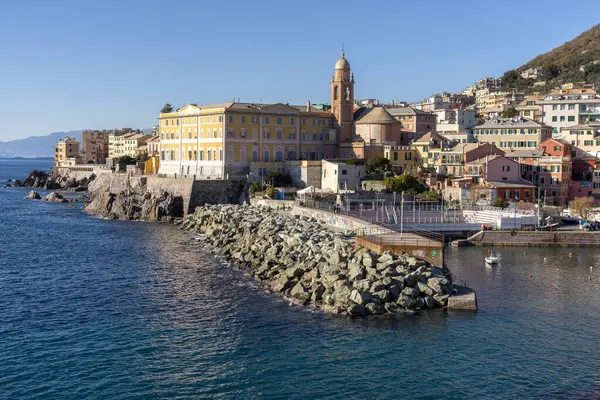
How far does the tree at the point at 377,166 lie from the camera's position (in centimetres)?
Answer: 6869

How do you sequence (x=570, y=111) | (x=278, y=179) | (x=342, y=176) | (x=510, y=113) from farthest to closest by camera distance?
(x=510, y=113) → (x=570, y=111) → (x=278, y=179) → (x=342, y=176)

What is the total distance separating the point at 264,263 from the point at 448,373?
17.3 m

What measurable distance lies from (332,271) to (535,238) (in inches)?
873

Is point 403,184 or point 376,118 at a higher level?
point 376,118

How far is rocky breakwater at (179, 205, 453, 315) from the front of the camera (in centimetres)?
2934

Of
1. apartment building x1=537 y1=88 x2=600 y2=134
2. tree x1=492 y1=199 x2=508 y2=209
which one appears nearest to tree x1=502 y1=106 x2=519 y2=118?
apartment building x1=537 y1=88 x2=600 y2=134

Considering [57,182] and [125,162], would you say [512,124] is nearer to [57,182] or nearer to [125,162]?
[125,162]

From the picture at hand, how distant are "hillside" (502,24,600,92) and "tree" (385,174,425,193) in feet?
225

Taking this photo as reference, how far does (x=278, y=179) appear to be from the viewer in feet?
226

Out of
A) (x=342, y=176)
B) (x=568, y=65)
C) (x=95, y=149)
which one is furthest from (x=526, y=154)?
(x=95, y=149)

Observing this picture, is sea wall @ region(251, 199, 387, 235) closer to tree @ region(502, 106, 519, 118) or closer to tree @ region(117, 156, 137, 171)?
tree @ region(117, 156, 137, 171)

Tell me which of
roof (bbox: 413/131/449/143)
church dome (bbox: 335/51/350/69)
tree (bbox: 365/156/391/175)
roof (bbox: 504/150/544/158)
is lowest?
tree (bbox: 365/156/391/175)

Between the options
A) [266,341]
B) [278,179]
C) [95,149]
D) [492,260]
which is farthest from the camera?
[95,149]

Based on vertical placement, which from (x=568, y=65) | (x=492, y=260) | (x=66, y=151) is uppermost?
(x=568, y=65)
